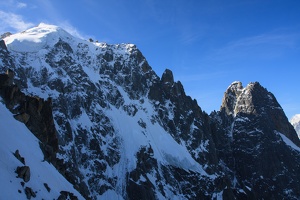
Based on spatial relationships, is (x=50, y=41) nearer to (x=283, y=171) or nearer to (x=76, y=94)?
(x=76, y=94)

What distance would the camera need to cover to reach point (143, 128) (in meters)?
139

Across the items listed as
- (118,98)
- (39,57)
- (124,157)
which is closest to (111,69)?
(118,98)

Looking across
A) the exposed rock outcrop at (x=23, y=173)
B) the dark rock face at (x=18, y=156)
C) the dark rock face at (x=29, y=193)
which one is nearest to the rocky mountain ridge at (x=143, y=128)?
the dark rock face at (x=18, y=156)

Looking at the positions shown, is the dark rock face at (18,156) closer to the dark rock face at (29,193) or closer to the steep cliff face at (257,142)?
the dark rock face at (29,193)

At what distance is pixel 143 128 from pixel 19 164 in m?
106

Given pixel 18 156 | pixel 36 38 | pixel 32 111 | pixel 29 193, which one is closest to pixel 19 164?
pixel 18 156

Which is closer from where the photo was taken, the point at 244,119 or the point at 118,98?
the point at 118,98

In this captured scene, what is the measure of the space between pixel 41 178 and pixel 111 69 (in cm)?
12483

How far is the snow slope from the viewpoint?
98.5 feet

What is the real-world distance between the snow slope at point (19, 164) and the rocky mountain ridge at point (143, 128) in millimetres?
48761

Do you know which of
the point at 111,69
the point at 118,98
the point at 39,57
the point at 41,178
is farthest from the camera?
the point at 111,69

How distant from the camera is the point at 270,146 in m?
168

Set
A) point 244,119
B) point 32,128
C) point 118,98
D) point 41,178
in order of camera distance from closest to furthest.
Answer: point 41,178
point 32,128
point 118,98
point 244,119

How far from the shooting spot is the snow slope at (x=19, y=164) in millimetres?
30031
